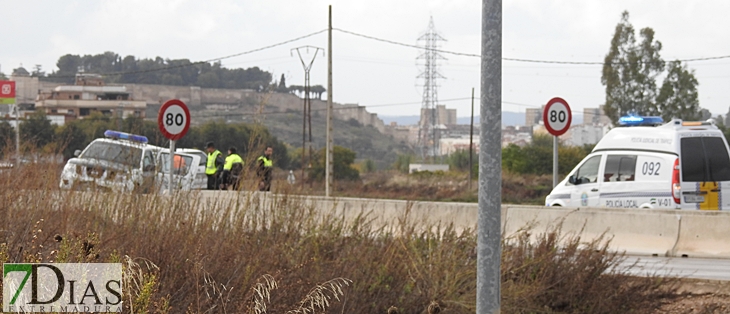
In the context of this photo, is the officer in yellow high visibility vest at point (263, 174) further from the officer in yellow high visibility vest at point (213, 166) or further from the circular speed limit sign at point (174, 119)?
the officer in yellow high visibility vest at point (213, 166)

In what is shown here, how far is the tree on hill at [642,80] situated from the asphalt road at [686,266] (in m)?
61.9

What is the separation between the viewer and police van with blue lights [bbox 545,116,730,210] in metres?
15.9

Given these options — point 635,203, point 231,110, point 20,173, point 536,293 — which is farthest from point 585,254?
point 231,110

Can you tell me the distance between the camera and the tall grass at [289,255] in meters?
6.64

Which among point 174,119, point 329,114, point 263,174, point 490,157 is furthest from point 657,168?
point 329,114

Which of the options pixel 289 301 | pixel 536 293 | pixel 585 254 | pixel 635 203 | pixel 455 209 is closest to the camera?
pixel 289 301

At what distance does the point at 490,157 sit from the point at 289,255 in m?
3.94

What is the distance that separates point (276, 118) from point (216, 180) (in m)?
109

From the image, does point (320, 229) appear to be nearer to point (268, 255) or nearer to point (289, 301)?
point (268, 255)

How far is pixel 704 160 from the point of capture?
15.9 metres

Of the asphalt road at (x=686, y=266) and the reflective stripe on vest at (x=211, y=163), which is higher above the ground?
the reflective stripe on vest at (x=211, y=163)

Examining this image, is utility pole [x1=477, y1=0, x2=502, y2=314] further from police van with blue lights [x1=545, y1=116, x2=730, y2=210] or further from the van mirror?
the van mirror

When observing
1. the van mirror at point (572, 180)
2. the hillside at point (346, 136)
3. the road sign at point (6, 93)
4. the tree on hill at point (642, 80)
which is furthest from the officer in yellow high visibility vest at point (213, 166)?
the hillside at point (346, 136)

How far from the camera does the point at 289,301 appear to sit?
22.8 feet
